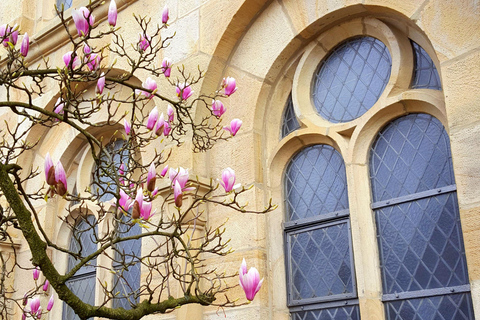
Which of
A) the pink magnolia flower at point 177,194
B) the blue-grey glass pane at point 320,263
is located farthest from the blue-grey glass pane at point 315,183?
the pink magnolia flower at point 177,194

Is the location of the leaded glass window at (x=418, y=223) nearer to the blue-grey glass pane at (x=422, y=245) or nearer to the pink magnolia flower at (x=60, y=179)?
the blue-grey glass pane at (x=422, y=245)

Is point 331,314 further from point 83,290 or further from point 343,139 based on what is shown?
point 83,290

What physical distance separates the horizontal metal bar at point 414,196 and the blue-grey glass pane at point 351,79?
0.67 meters

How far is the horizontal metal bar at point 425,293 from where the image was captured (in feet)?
10.9

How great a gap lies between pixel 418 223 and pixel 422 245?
138mm

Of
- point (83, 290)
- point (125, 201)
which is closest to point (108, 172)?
point (125, 201)

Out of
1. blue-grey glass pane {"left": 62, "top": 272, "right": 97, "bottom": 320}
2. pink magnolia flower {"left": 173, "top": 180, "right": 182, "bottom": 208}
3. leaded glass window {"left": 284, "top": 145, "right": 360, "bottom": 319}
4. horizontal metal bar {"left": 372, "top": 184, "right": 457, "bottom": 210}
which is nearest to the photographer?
pink magnolia flower {"left": 173, "top": 180, "right": 182, "bottom": 208}

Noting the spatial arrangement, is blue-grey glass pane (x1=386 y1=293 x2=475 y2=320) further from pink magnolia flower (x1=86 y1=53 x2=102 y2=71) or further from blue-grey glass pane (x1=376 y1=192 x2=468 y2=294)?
pink magnolia flower (x1=86 y1=53 x2=102 y2=71)

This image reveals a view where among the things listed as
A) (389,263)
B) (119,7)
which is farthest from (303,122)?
(119,7)

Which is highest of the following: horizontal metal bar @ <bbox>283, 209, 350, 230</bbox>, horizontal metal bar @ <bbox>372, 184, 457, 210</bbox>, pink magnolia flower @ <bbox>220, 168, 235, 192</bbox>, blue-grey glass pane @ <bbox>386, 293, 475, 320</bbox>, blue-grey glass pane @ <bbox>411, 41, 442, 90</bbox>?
blue-grey glass pane @ <bbox>411, 41, 442, 90</bbox>

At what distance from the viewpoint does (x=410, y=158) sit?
12.5 feet

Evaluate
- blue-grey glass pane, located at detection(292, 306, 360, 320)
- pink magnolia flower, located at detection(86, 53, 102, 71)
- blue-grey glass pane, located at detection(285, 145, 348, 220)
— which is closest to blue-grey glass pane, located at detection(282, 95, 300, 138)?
blue-grey glass pane, located at detection(285, 145, 348, 220)

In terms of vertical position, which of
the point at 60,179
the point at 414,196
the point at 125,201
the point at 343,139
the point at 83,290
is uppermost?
the point at 343,139

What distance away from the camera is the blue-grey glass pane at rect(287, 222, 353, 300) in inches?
154
